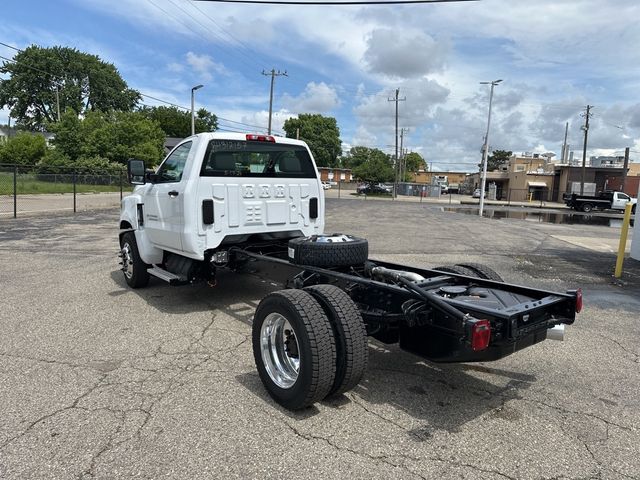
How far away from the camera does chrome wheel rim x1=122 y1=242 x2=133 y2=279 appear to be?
705 cm

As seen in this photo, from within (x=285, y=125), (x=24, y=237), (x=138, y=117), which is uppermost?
(x=285, y=125)

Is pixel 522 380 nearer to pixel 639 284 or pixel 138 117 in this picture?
pixel 639 284

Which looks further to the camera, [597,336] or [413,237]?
[413,237]

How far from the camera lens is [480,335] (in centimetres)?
302

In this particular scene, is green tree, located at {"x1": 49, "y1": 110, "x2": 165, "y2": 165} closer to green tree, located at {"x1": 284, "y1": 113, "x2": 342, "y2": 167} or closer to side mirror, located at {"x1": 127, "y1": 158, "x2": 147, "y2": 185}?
side mirror, located at {"x1": 127, "y1": 158, "x2": 147, "y2": 185}

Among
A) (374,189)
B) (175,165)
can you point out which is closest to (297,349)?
(175,165)

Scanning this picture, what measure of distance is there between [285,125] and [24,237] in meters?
104

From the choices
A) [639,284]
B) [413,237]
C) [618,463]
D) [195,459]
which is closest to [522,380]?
[618,463]

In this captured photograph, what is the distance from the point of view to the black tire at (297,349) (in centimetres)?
333

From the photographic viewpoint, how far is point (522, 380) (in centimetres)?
420

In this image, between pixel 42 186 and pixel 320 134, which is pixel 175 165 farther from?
pixel 320 134

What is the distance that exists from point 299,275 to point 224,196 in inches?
61.8

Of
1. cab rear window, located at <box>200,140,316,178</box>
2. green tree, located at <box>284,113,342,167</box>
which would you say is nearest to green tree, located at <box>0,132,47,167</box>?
cab rear window, located at <box>200,140,316,178</box>

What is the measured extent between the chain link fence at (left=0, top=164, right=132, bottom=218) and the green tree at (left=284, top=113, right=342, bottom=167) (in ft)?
246
